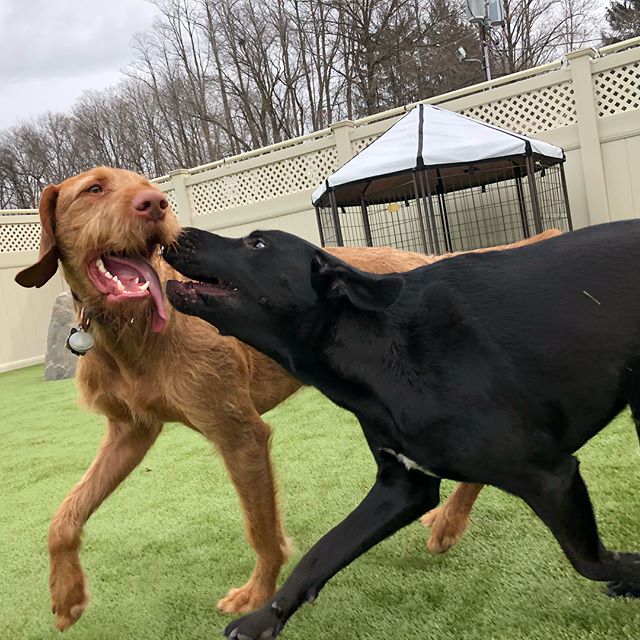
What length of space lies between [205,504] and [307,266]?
168cm

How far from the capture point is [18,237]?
1212 cm

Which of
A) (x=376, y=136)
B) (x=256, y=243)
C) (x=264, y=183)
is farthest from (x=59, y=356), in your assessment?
(x=256, y=243)

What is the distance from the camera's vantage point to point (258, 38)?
1914cm

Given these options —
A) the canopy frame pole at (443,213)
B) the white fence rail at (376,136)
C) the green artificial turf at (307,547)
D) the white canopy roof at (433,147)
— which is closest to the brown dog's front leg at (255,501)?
the green artificial turf at (307,547)

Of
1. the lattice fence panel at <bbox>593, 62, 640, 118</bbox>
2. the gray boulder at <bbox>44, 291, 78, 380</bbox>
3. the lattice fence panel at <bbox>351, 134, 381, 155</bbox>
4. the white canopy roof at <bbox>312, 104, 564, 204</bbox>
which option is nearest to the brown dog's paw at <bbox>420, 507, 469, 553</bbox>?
the white canopy roof at <bbox>312, 104, 564, 204</bbox>

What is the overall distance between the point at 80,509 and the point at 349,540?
40.1 inches

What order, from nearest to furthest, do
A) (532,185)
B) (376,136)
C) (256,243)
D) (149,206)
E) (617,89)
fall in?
1. (256,243)
2. (149,206)
3. (532,185)
4. (617,89)
5. (376,136)

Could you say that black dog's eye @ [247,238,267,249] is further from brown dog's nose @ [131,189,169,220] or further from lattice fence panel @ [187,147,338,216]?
lattice fence panel @ [187,147,338,216]

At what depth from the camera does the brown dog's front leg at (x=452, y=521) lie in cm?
206

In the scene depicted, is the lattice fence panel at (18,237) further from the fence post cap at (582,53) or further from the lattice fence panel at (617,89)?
the lattice fence panel at (617,89)

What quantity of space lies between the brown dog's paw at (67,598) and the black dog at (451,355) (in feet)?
2.38

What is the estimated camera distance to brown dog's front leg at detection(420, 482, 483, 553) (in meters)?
2.06

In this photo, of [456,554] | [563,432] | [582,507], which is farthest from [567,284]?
[456,554]

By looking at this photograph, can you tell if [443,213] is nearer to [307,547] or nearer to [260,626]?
[307,547]
